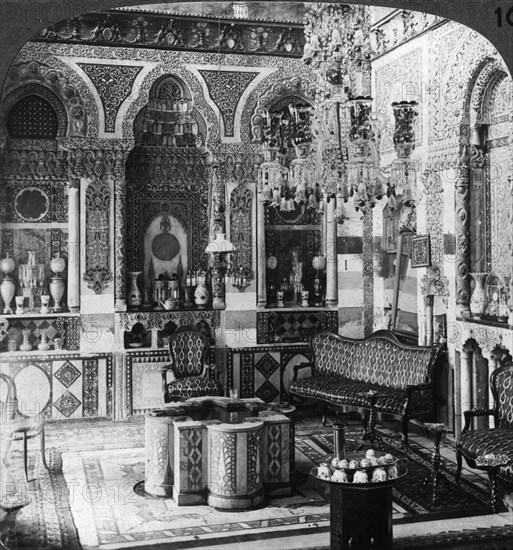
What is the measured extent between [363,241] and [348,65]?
15.5 ft

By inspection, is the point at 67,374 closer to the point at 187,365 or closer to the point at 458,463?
the point at 187,365

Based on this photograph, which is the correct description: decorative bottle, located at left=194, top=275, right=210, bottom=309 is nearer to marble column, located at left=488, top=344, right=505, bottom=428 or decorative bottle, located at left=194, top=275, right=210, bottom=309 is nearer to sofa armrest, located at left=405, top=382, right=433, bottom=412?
sofa armrest, located at left=405, top=382, right=433, bottom=412

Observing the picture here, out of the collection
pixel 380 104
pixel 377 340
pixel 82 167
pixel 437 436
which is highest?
pixel 380 104

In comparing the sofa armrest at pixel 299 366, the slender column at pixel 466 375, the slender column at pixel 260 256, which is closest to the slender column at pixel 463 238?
the slender column at pixel 466 375

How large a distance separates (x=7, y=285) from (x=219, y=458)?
495 cm

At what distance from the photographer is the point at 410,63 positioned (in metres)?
10.3

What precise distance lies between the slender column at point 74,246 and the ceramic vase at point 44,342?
51cm

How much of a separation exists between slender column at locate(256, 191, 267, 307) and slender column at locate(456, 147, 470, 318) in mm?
3114

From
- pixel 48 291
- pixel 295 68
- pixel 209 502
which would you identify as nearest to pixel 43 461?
pixel 209 502

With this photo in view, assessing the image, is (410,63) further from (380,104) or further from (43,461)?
(43,461)

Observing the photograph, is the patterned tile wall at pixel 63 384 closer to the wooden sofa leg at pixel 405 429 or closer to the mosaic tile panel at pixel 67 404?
the mosaic tile panel at pixel 67 404

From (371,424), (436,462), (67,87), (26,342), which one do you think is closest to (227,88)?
(67,87)

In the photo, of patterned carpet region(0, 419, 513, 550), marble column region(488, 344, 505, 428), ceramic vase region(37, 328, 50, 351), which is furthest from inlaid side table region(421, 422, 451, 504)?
ceramic vase region(37, 328, 50, 351)

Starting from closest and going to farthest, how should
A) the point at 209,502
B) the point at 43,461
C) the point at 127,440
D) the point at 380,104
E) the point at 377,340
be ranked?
the point at 209,502
the point at 43,461
the point at 127,440
the point at 377,340
the point at 380,104
